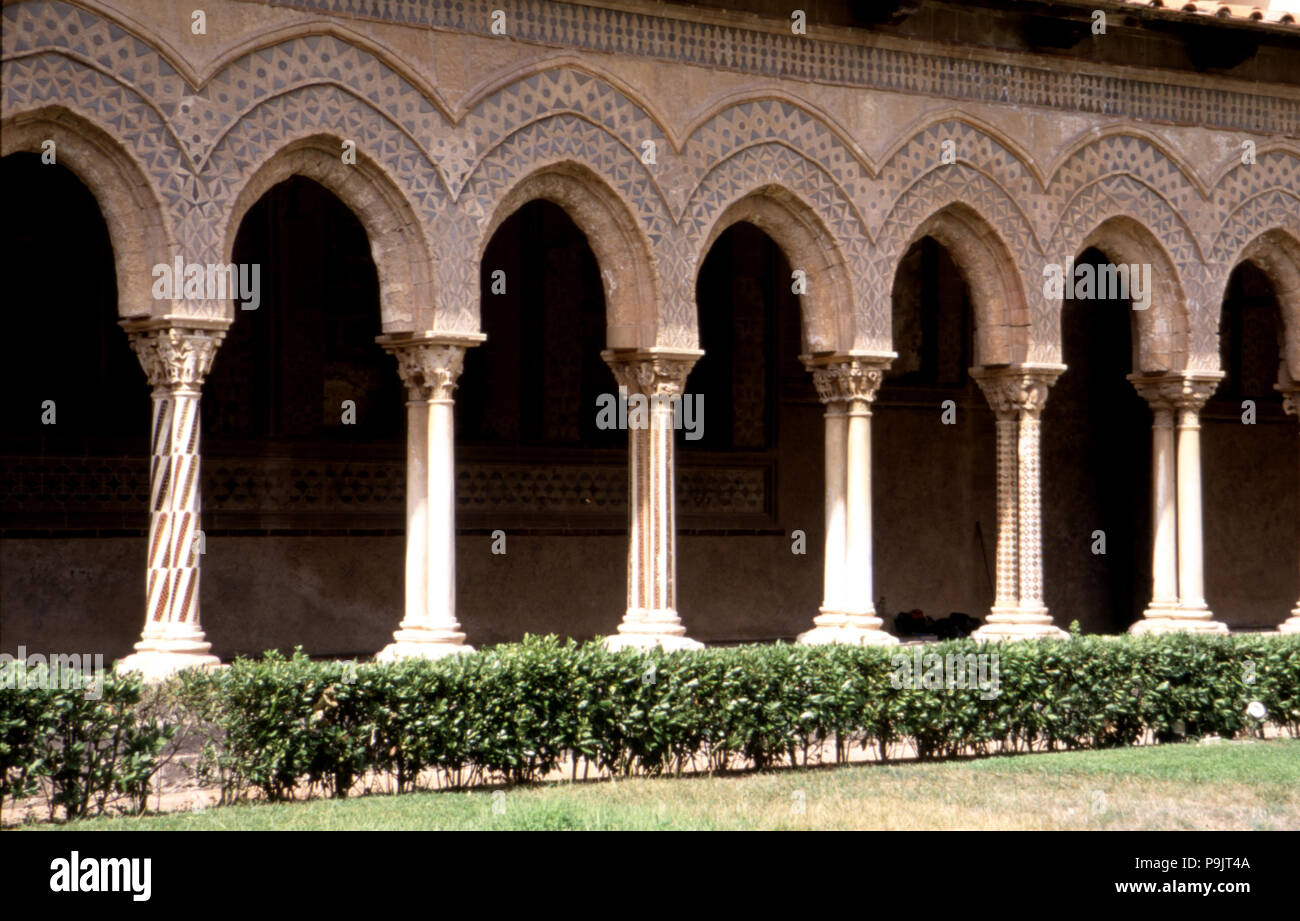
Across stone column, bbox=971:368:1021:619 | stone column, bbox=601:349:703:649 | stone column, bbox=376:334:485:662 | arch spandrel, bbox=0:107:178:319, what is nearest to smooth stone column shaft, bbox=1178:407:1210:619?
stone column, bbox=971:368:1021:619

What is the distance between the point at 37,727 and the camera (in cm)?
1024

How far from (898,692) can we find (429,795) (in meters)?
3.68

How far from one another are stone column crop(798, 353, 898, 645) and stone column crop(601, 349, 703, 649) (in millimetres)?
1442

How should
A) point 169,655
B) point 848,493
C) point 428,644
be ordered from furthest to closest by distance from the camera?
1. point 848,493
2. point 428,644
3. point 169,655

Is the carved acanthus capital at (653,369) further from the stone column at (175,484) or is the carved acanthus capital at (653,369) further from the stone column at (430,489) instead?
the stone column at (175,484)

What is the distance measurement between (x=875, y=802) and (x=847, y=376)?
4.95 metres

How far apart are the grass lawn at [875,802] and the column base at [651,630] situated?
1808 mm

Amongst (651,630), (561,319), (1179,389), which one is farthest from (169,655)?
(1179,389)

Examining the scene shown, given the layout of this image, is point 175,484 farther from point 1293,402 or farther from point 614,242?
point 1293,402

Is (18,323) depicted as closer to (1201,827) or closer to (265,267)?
(265,267)

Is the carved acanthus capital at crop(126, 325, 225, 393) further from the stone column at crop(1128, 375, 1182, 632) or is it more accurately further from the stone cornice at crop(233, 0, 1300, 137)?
the stone column at crop(1128, 375, 1182, 632)

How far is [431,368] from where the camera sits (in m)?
13.5

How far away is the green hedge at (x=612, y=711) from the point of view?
35.0ft

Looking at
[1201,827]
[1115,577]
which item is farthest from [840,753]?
[1115,577]
